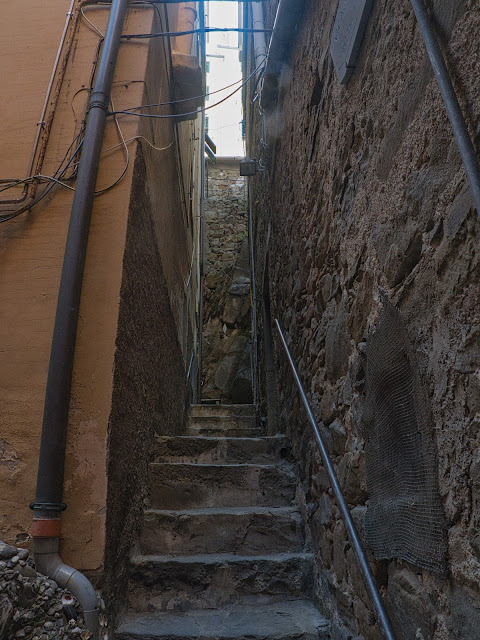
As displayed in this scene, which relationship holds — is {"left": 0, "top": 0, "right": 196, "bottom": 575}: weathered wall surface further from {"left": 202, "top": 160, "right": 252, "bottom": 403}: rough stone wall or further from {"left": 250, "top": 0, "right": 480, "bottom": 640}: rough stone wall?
{"left": 202, "top": 160, "right": 252, "bottom": 403}: rough stone wall

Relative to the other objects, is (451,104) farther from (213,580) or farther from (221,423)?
(221,423)

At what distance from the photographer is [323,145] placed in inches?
88.7

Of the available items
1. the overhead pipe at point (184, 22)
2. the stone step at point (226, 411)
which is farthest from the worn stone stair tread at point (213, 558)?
the overhead pipe at point (184, 22)

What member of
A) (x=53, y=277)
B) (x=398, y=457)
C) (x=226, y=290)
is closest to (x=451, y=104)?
(x=398, y=457)

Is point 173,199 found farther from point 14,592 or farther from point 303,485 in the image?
point 14,592

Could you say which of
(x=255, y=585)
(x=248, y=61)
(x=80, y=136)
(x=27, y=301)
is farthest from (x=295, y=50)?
(x=248, y=61)

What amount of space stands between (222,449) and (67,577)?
1472 mm

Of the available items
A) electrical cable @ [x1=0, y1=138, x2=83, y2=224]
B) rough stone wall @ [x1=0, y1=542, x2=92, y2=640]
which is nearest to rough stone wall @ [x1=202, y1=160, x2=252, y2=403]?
electrical cable @ [x1=0, y1=138, x2=83, y2=224]

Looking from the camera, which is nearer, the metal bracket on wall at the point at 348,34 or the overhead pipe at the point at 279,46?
the metal bracket on wall at the point at 348,34

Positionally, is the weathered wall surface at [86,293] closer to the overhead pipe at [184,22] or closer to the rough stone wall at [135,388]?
the rough stone wall at [135,388]

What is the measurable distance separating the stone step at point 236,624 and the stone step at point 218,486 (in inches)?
22.8

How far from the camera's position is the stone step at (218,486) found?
2.48 metres

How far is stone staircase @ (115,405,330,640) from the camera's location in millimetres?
1797

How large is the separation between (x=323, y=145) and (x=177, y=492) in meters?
1.87
